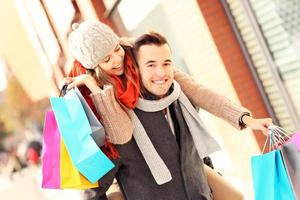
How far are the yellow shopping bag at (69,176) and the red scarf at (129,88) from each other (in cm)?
32

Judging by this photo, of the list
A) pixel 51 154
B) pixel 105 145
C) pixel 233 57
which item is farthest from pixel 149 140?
pixel 233 57

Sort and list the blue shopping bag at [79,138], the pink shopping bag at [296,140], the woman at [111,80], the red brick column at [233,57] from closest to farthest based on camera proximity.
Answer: the pink shopping bag at [296,140], the blue shopping bag at [79,138], the woman at [111,80], the red brick column at [233,57]

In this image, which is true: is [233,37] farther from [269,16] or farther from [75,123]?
[75,123]

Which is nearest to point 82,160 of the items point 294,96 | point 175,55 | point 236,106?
point 236,106

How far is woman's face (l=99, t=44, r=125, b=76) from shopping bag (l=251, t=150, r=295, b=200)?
0.68 m

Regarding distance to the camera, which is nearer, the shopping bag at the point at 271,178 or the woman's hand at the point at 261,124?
the shopping bag at the point at 271,178

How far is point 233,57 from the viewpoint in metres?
4.02

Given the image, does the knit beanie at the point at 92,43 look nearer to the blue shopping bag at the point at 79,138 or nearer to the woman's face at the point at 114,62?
the woman's face at the point at 114,62

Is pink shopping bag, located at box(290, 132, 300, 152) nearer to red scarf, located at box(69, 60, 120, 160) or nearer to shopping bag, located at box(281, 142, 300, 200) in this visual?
shopping bag, located at box(281, 142, 300, 200)

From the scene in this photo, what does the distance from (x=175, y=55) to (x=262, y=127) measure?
10.6ft

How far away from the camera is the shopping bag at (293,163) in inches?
61.3

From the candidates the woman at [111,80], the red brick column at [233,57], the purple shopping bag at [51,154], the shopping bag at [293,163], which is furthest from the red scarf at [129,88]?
the red brick column at [233,57]

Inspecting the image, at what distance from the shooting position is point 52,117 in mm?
1847

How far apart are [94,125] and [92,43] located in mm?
344
